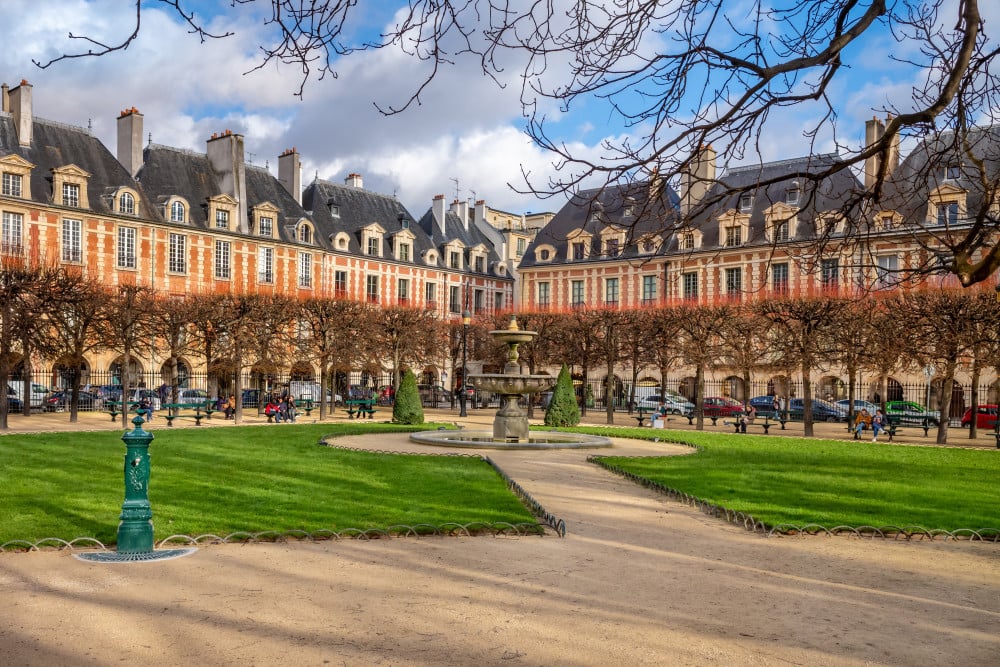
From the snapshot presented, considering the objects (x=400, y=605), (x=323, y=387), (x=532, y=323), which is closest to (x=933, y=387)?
(x=532, y=323)

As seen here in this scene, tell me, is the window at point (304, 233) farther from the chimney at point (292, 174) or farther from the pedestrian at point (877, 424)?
the pedestrian at point (877, 424)

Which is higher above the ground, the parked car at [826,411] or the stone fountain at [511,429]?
the stone fountain at [511,429]

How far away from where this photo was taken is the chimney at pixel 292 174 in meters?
42.2

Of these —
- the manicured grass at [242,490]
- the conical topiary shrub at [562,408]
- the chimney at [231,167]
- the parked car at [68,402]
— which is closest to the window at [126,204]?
the chimney at [231,167]

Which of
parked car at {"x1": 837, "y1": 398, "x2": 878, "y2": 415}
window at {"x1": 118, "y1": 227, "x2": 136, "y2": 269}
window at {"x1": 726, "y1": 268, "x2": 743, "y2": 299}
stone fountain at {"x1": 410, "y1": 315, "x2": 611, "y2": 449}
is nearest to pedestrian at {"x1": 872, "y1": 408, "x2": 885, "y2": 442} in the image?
parked car at {"x1": 837, "y1": 398, "x2": 878, "y2": 415}

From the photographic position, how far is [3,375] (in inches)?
808


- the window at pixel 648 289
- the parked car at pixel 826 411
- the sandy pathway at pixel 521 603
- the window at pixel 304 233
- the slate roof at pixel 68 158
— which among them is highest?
the slate roof at pixel 68 158

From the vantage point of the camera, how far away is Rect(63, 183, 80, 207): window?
106 ft

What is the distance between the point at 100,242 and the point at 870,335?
90.1 feet

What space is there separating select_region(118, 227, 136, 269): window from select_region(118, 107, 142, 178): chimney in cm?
315

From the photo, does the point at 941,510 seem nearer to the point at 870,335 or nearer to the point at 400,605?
the point at 400,605

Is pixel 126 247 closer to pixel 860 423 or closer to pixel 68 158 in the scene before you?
pixel 68 158

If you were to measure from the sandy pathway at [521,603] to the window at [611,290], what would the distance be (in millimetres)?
36514

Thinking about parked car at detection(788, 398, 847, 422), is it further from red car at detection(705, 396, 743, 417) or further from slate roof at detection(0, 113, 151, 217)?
slate roof at detection(0, 113, 151, 217)
